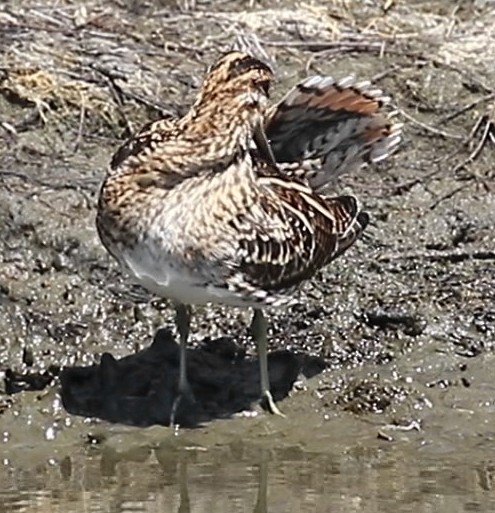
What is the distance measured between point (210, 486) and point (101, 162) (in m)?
2.42

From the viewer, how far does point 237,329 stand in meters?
8.12

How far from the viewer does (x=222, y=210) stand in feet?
23.8

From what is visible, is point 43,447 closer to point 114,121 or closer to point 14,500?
point 14,500

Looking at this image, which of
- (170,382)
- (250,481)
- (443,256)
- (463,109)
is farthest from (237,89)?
(463,109)

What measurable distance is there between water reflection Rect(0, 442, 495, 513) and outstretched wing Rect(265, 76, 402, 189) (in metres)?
1.29

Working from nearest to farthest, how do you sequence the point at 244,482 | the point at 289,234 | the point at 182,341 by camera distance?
the point at 244,482 < the point at 289,234 < the point at 182,341

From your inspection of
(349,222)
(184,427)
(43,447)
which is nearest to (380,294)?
(349,222)

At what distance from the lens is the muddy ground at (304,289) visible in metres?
7.71

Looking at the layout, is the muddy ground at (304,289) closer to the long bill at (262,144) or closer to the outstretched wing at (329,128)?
the outstretched wing at (329,128)

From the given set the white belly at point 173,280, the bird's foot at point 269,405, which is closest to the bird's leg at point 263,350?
the bird's foot at point 269,405

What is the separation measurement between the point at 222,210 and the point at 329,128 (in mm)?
870

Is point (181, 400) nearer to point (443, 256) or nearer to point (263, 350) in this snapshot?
point (263, 350)

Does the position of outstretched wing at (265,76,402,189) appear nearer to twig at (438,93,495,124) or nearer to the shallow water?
the shallow water

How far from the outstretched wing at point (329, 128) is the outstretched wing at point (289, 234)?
0.20 meters
